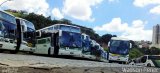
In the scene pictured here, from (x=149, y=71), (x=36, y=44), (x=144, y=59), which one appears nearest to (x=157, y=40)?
(x=144, y=59)

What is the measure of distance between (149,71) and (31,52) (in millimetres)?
18753

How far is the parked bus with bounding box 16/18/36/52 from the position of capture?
28752mm

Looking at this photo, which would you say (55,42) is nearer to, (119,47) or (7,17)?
(7,17)

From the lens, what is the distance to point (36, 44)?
3319cm

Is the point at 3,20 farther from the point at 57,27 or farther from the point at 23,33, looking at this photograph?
the point at 57,27

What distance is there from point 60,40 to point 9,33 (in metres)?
5.89

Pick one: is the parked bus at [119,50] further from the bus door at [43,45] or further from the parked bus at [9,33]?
the parked bus at [9,33]

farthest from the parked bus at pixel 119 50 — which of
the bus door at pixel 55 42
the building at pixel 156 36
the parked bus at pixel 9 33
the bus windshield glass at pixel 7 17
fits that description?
the building at pixel 156 36

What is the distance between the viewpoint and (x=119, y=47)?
41375mm

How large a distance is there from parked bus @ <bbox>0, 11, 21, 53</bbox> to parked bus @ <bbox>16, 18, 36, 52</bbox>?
1.79 feet

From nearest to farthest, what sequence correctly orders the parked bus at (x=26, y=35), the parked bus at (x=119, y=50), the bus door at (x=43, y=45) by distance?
the parked bus at (x=26, y=35) → the bus door at (x=43, y=45) → the parked bus at (x=119, y=50)

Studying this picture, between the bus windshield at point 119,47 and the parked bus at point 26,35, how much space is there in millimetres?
11898

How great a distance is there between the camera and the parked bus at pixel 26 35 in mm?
28752

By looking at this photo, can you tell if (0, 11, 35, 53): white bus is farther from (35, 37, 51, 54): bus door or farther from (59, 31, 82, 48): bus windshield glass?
(59, 31, 82, 48): bus windshield glass
